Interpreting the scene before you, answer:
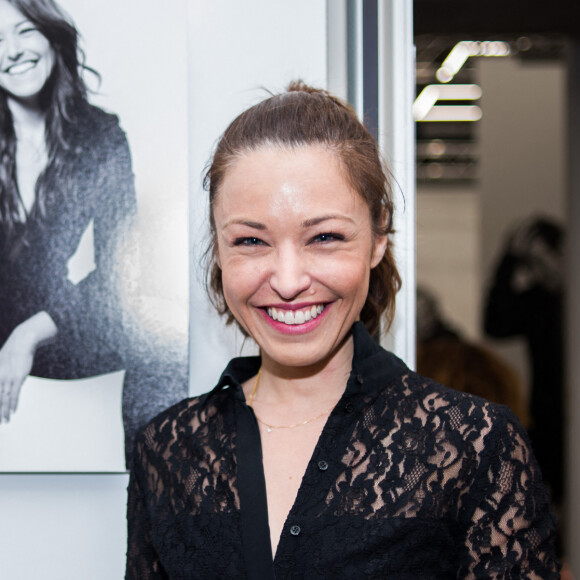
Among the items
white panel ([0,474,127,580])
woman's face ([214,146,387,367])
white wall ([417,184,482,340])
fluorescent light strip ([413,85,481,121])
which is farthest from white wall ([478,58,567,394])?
woman's face ([214,146,387,367])

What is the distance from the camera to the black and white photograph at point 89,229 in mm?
1389

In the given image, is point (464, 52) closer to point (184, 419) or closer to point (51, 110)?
point (51, 110)

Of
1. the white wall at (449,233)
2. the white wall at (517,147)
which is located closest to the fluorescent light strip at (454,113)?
the white wall at (449,233)

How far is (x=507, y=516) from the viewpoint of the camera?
0.97m

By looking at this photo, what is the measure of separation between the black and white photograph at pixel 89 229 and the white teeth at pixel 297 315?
0.37 meters

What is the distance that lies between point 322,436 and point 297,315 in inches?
6.9

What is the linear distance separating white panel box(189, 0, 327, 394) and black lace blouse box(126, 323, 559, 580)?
36 centimetres

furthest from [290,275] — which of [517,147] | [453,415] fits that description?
[517,147]

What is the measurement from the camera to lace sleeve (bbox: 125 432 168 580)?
1181 millimetres

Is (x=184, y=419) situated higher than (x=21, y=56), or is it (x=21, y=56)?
(x=21, y=56)

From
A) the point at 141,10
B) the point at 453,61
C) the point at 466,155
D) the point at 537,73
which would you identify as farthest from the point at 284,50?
the point at 466,155

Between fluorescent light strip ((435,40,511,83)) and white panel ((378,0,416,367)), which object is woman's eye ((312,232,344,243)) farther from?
fluorescent light strip ((435,40,511,83))

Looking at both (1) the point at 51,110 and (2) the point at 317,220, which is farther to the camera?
(1) the point at 51,110

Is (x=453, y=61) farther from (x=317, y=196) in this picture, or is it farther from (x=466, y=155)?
(x=317, y=196)
